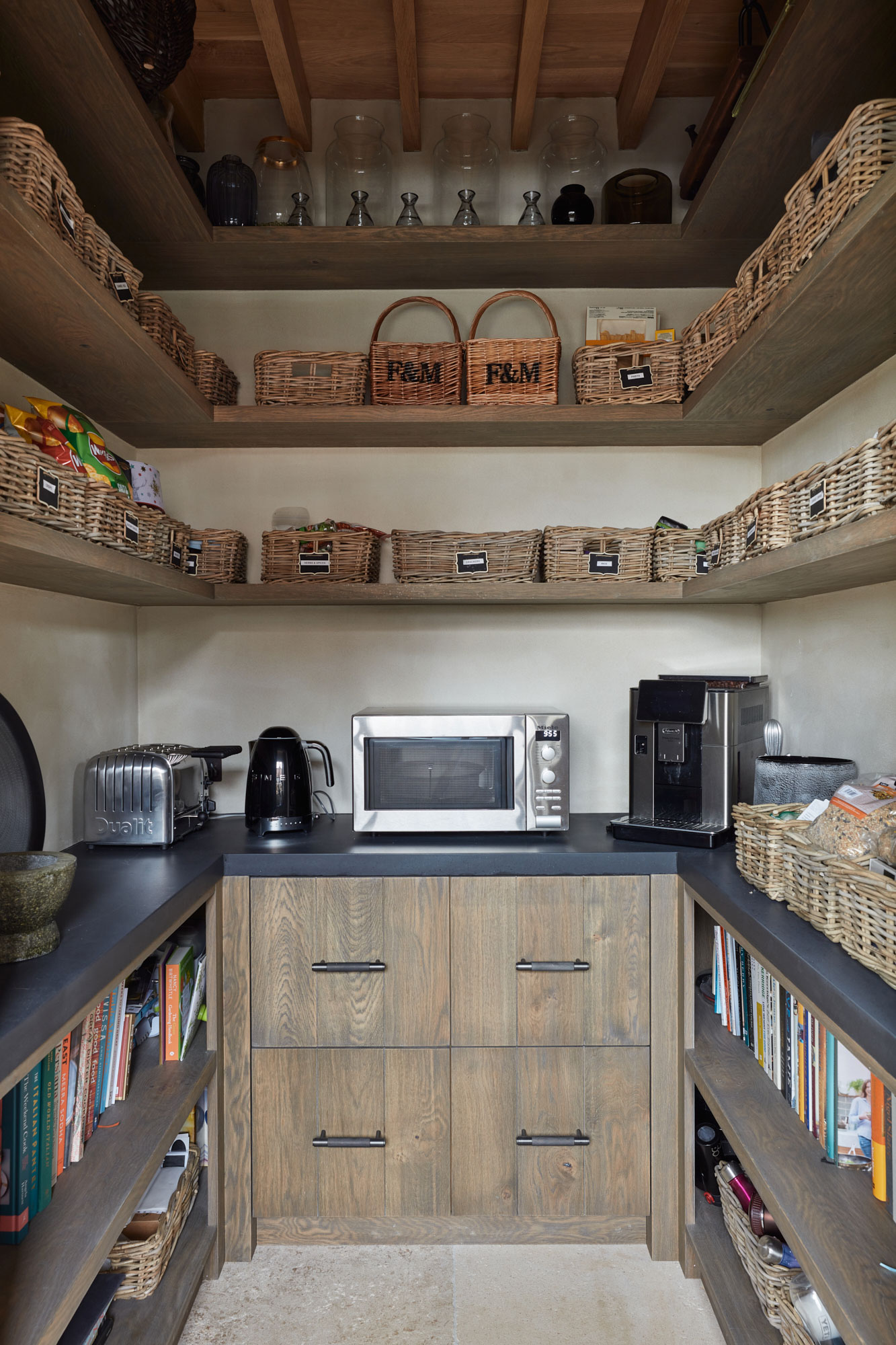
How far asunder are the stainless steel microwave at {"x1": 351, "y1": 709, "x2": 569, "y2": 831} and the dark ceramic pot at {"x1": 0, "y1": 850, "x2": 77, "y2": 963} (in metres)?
0.78

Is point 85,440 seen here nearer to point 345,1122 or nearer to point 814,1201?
point 345,1122

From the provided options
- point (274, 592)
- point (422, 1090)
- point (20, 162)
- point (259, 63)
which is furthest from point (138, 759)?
point (259, 63)

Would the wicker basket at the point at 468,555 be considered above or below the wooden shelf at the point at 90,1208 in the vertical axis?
above

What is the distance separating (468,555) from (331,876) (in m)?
0.82

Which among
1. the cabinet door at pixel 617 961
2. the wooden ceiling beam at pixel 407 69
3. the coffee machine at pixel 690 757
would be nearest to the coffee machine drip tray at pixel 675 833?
the coffee machine at pixel 690 757

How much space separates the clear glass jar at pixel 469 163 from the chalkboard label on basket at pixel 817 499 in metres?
1.33

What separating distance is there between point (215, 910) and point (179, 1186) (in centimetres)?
51

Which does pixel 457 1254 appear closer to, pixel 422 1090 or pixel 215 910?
pixel 422 1090

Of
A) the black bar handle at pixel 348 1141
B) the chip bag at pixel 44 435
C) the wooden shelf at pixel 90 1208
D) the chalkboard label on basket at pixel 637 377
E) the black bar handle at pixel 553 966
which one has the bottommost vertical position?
the black bar handle at pixel 348 1141

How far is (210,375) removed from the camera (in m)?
2.03

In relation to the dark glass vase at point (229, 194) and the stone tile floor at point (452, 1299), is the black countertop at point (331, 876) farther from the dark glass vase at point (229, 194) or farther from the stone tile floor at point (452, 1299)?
the dark glass vase at point (229, 194)

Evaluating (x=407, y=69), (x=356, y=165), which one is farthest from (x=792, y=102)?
(x=356, y=165)

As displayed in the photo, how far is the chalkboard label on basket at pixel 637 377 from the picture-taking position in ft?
6.68

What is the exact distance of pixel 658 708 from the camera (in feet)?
6.07
